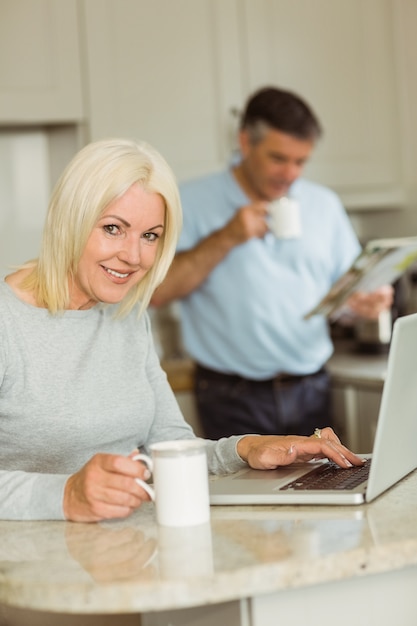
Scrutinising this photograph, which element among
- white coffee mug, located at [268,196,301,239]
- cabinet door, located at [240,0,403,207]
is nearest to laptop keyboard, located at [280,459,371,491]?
white coffee mug, located at [268,196,301,239]

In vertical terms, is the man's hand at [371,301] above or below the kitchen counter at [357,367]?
above

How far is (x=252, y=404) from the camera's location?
306 centimetres

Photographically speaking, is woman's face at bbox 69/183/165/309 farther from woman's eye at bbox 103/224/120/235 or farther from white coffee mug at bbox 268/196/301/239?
white coffee mug at bbox 268/196/301/239

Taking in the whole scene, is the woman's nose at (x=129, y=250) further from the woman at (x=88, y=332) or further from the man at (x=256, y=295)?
the man at (x=256, y=295)

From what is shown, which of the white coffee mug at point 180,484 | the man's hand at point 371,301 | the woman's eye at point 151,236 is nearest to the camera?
the white coffee mug at point 180,484

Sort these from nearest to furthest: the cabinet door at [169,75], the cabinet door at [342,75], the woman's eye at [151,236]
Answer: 1. the woman's eye at [151,236]
2. the cabinet door at [169,75]
3. the cabinet door at [342,75]

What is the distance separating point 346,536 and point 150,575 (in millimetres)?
248

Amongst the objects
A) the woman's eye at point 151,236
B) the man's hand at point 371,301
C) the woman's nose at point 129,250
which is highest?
the woman's eye at point 151,236

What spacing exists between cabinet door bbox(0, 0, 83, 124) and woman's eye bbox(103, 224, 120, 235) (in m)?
1.62

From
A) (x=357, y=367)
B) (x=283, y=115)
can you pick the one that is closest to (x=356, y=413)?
(x=357, y=367)

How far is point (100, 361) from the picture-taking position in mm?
1758

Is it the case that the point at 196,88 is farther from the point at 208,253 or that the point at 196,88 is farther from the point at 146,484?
the point at 146,484

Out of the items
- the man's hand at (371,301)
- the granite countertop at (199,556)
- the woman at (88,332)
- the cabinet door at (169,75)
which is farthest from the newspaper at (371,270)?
the granite countertop at (199,556)

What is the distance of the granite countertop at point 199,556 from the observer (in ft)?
3.63
